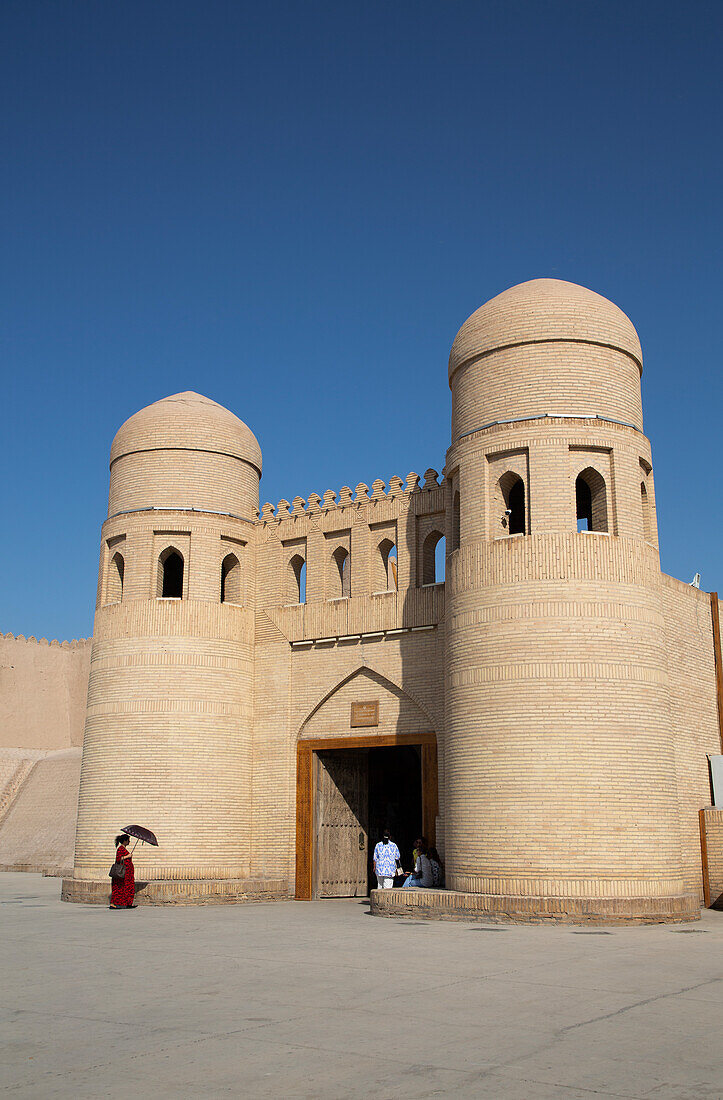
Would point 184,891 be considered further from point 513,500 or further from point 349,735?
point 513,500

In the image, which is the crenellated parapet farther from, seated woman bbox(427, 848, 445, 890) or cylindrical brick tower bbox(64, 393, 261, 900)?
seated woman bbox(427, 848, 445, 890)

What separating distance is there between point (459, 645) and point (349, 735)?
13.7 feet

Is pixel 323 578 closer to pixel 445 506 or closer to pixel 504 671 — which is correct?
pixel 445 506

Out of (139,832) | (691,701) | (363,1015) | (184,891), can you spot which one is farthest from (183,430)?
(363,1015)

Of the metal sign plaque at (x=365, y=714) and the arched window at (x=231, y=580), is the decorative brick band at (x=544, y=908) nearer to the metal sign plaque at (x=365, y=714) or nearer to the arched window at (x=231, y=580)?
the metal sign plaque at (x=365, y=714)

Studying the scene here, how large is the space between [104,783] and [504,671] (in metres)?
8.35

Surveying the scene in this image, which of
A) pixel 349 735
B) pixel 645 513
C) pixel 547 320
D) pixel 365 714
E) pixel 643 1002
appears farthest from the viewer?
pixel 349 735

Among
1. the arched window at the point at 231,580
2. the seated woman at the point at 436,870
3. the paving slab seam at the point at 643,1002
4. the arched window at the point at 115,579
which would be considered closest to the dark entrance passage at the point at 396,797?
the seated woman at the point at 436,870

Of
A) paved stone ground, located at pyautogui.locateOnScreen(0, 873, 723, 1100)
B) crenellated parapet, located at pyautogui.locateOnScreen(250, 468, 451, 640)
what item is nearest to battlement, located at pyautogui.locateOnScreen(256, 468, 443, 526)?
crenellated parapet, located at pyautogui.locateOnScreen(250, 468, 451, 640)

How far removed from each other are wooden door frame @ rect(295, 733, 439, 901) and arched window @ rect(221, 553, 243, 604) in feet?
10.7

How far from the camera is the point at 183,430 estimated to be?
69.9ft

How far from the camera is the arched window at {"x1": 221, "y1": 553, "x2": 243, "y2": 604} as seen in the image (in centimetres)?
2136

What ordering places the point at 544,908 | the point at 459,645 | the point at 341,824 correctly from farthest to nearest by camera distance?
the point at 341,824
the point at 459,645
the point at 544,908

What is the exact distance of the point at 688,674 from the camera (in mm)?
18328
